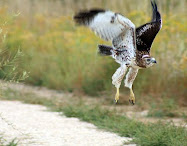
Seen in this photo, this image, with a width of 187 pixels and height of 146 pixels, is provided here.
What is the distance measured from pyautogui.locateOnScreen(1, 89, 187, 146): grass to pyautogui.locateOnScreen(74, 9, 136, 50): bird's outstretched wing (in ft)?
4.12

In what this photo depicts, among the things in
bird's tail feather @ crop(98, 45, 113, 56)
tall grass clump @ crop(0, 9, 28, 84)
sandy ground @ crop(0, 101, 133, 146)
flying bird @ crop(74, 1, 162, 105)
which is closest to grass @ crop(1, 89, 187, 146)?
sandy ground @ crop(0, 101, 133, 146)

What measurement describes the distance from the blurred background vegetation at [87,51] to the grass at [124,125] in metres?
1.21

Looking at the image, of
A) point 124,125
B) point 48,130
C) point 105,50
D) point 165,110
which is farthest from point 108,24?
point 165,110

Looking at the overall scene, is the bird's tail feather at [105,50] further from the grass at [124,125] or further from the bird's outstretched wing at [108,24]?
the grass at [124,125]

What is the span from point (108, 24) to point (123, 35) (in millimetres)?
296

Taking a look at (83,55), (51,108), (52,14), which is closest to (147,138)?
(51,108)

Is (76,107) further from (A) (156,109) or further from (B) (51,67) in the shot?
(B) (51,67)

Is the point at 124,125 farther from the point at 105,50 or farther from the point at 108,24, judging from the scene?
the point at 108,24

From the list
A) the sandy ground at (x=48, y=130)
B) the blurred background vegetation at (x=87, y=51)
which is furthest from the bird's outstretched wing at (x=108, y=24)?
the blurred background vegetation at (x=87, y=51)

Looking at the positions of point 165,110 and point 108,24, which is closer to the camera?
point 108,24

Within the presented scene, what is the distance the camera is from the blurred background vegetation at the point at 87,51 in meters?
9.58

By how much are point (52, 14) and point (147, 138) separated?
394 inches

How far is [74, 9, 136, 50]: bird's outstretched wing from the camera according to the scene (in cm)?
592

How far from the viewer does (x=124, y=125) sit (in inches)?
276
